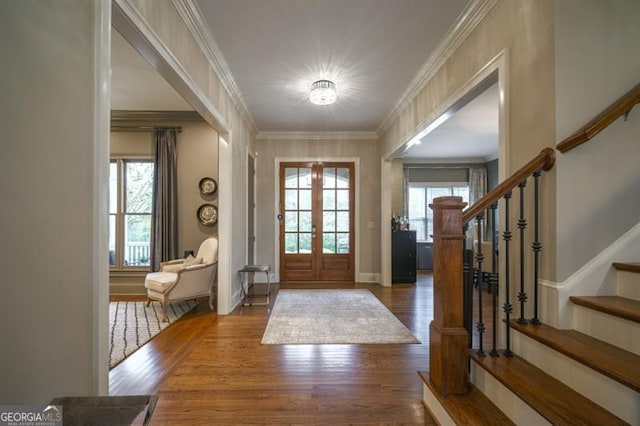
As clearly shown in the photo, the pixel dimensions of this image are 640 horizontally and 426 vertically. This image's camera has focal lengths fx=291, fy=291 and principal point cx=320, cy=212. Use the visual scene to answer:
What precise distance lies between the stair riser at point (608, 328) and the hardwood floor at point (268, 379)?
39.4 inches

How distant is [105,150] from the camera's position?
56.2 inches

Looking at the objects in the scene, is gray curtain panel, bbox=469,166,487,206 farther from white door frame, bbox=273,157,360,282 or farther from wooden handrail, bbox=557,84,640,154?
wooden handrail, bbox=557,84,640,154

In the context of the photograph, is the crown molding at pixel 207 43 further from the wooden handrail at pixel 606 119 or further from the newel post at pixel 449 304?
the wooden handrail at pixel 606 119

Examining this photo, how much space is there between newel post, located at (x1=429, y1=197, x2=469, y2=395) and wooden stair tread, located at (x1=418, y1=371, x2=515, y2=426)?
0.05 m

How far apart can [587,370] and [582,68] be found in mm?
1552

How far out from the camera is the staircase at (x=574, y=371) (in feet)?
3.87

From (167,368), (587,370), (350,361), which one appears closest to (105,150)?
(167,368)

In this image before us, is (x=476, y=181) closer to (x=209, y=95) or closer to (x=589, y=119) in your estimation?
(x=589, y=119)

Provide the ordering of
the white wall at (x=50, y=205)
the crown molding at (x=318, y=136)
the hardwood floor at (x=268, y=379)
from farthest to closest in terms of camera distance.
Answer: the crown molding at (x=318, y=136)
the hardwood floor at (x=268, y=379)
the white wall at (x=50, y=205)

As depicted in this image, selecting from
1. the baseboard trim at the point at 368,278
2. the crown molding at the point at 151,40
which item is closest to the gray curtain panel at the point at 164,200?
the crown molding at the point at 151,40

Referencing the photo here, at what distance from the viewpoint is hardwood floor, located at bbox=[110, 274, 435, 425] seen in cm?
180

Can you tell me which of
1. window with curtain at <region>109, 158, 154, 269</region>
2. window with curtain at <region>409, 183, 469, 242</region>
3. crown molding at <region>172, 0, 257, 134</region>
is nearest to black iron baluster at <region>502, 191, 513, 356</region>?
crown molding at <region>172, 0, 257, 134</region>

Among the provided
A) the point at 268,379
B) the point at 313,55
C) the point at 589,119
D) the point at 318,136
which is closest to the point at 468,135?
the point at 318,136

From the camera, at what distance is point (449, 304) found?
1.74 metres
